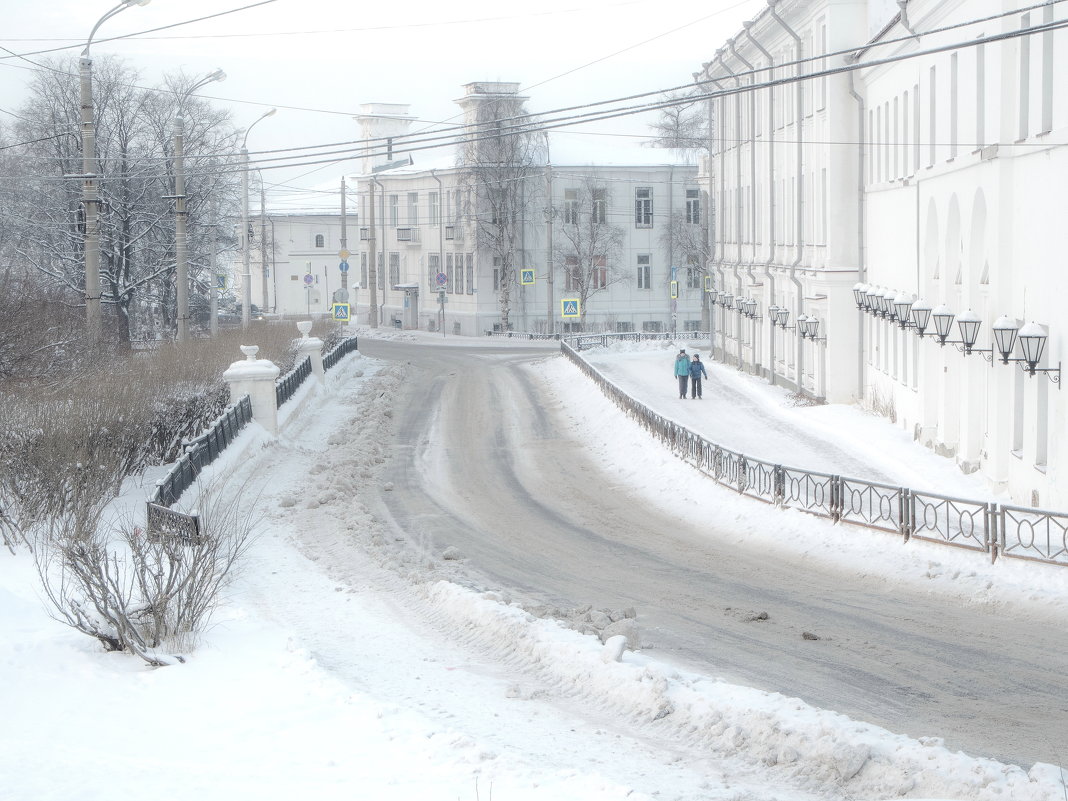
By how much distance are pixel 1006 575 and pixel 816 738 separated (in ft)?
19.5

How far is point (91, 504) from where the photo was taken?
12.6 metres

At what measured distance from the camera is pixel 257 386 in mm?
22141

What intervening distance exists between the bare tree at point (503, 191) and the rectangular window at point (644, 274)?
646 centimetres

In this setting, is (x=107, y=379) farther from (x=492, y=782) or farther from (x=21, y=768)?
(x=492, y=782)

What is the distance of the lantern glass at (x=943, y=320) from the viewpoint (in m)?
19.4

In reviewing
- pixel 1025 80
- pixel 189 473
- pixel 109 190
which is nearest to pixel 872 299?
pixel 1025 80

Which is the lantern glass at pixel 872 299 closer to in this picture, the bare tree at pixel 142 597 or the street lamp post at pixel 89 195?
the street lamp post at pixel 89 195

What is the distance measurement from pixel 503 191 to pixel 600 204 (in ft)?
16.5

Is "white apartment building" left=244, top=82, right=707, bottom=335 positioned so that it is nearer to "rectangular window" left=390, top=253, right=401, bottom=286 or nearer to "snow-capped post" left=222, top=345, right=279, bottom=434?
"rectangular window" left=390, top=253, right=401, bottom=286

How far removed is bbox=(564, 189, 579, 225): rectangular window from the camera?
6206 cm

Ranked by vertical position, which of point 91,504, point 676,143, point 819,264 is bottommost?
point 91,504

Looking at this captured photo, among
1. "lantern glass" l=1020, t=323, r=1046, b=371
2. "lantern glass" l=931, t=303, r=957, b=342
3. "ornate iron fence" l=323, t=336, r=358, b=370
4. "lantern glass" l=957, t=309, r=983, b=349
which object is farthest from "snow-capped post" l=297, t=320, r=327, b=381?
"lantern glass" l=1020, t=323, r=1046, b=371

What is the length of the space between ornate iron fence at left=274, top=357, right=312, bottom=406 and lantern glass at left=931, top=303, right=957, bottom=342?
470 inches

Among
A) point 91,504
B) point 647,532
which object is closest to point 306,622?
point 91,504
